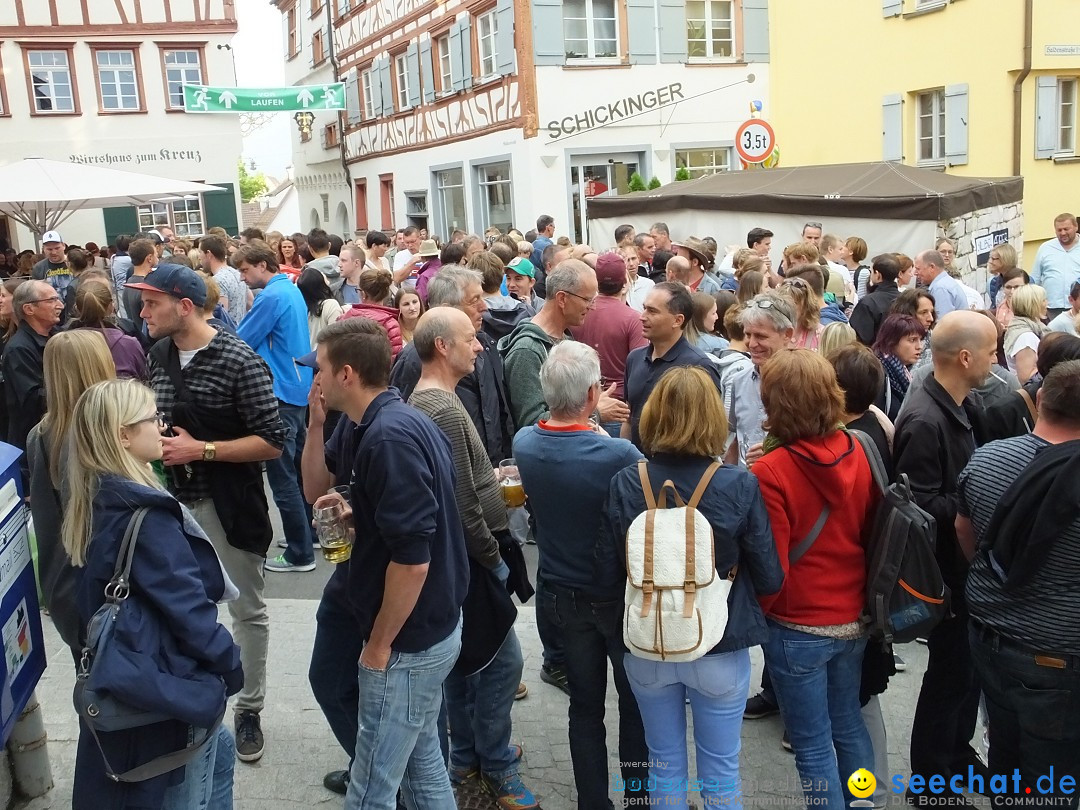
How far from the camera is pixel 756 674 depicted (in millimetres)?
4637

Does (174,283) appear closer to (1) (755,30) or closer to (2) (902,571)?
(2) (902,571)

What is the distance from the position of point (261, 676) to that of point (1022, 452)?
3018 mm

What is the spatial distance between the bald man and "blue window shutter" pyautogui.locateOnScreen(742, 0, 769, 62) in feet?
62.1

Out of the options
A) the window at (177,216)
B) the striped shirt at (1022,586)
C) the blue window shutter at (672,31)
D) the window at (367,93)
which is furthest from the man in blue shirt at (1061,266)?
the window at (177,216)

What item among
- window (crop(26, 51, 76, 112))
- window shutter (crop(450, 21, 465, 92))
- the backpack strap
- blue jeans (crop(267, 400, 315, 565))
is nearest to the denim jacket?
the backpack strap

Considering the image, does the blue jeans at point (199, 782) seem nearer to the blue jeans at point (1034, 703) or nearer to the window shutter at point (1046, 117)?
the blue jeans at point (1034, 703)

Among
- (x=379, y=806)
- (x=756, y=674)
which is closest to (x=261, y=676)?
(x=379, y=806)

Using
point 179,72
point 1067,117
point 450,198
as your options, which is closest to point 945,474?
point 1067,117

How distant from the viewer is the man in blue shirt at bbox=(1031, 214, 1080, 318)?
1021 cm

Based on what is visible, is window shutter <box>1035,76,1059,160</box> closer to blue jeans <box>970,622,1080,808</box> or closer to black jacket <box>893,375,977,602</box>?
black jacket <box>893,375,977,602</box>

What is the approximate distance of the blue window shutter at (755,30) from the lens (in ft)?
68.4

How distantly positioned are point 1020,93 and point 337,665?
16430 mm

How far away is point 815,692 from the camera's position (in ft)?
10.5

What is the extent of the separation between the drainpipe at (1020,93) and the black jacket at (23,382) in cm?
1546
